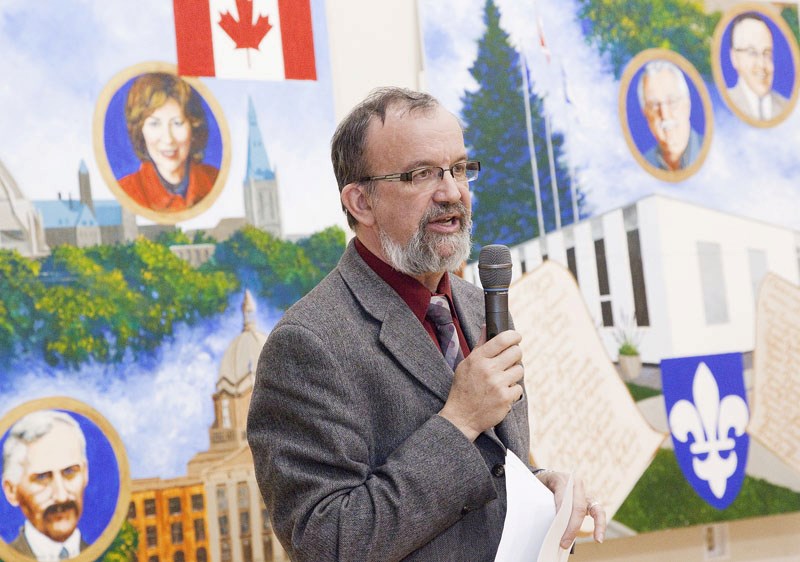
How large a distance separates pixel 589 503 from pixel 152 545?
1.60 m

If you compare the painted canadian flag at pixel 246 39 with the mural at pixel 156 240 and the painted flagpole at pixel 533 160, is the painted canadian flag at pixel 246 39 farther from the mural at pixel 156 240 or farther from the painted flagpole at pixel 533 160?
the painted flagpole at pixel 533 160

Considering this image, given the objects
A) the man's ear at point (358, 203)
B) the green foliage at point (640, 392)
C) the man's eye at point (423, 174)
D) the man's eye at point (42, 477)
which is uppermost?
the man's eye at point (423, 174)

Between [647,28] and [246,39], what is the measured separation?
1.56 metres

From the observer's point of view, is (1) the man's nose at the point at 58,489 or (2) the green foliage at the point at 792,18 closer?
(1) the man's nose at the point at 58,489

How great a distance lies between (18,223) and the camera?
270cm

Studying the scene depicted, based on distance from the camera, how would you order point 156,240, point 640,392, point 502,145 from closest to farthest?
point 156,240, point 502,145, point 640,392

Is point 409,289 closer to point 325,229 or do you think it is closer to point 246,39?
point 325,229

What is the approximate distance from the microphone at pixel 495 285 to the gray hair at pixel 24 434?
1.58 metres

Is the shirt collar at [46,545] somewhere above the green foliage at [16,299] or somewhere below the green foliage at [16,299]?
below

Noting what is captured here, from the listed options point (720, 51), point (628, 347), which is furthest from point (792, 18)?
point (628, 347)

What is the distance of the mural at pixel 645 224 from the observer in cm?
337

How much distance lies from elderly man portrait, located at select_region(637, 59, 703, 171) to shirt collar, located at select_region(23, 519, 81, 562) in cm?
237

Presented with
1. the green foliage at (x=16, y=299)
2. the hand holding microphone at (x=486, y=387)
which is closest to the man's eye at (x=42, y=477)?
the green foliage at (x=16, y=299)

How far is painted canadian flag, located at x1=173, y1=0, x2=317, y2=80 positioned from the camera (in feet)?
9.59
